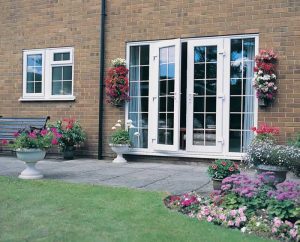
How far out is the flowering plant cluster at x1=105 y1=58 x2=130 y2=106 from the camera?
948 cm

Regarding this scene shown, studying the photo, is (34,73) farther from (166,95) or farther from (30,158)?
(30,158)

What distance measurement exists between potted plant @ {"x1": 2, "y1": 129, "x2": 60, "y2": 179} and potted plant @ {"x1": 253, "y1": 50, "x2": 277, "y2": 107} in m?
3.88

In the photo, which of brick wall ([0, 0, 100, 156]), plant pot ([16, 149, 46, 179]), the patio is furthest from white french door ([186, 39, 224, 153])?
plant pot ([16, 149, 46, 179])

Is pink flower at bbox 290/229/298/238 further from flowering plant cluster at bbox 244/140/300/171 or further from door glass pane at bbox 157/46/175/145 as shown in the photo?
door glass pane at bbox 157/46/175/145

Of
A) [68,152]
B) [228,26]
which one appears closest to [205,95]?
[228,26]

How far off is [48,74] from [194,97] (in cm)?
399

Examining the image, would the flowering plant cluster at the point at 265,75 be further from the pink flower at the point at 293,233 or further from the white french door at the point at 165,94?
the pink flower at the point at 293,233

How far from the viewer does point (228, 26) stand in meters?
8.59

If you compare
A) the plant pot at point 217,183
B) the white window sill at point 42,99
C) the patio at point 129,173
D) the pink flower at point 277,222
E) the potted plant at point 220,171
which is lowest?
the pink flower at point 277,222

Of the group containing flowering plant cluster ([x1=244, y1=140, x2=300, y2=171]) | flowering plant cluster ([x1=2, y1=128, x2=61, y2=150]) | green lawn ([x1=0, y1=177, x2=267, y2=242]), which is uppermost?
flowering plant cluster ([x1=2, y1=128, x2=61, y2=150])

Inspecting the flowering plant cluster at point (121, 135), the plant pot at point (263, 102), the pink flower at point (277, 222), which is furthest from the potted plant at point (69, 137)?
the pink flower at point (277, 222)

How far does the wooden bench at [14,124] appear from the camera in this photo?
32.6 ft

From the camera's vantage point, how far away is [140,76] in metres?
9.65

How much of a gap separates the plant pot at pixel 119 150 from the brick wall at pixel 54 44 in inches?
35.1
